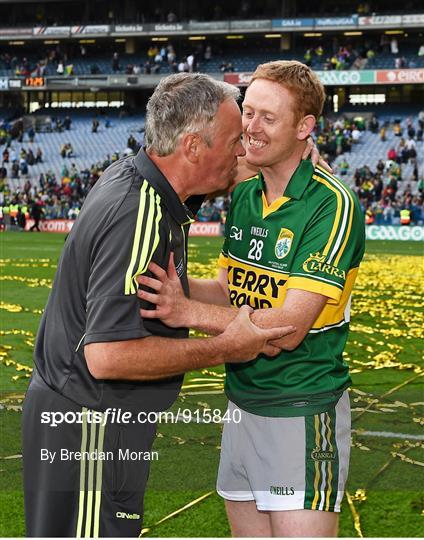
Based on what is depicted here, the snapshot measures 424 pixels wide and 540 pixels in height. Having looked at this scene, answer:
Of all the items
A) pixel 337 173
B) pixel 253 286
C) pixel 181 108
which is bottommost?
pixel 337 173

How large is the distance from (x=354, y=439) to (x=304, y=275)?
367 cm

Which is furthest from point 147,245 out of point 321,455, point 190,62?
point 190,62

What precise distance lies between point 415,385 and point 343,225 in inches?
220

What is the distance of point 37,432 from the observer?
125 inches

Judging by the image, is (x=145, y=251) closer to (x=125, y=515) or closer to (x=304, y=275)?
(x=304, y=275)

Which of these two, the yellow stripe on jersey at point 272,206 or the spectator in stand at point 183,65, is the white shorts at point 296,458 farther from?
the spectator in stand at point 183,65

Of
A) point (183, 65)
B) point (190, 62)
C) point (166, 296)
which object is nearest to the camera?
point (166, 296)

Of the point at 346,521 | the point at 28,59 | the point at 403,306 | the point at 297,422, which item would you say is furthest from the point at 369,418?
the point at 28,59

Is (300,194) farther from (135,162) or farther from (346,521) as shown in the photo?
(346,521)

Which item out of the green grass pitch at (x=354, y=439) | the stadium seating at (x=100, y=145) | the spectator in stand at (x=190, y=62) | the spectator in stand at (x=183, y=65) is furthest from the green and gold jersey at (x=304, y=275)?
the spectator in stand at (x=190, y=62)

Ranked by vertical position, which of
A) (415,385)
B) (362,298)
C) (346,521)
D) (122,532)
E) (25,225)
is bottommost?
(25,225)

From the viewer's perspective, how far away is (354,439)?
657 centimetres

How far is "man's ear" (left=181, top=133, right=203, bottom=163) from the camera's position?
3.09 meters

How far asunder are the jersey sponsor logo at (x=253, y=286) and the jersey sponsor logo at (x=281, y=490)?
0.72 metres
